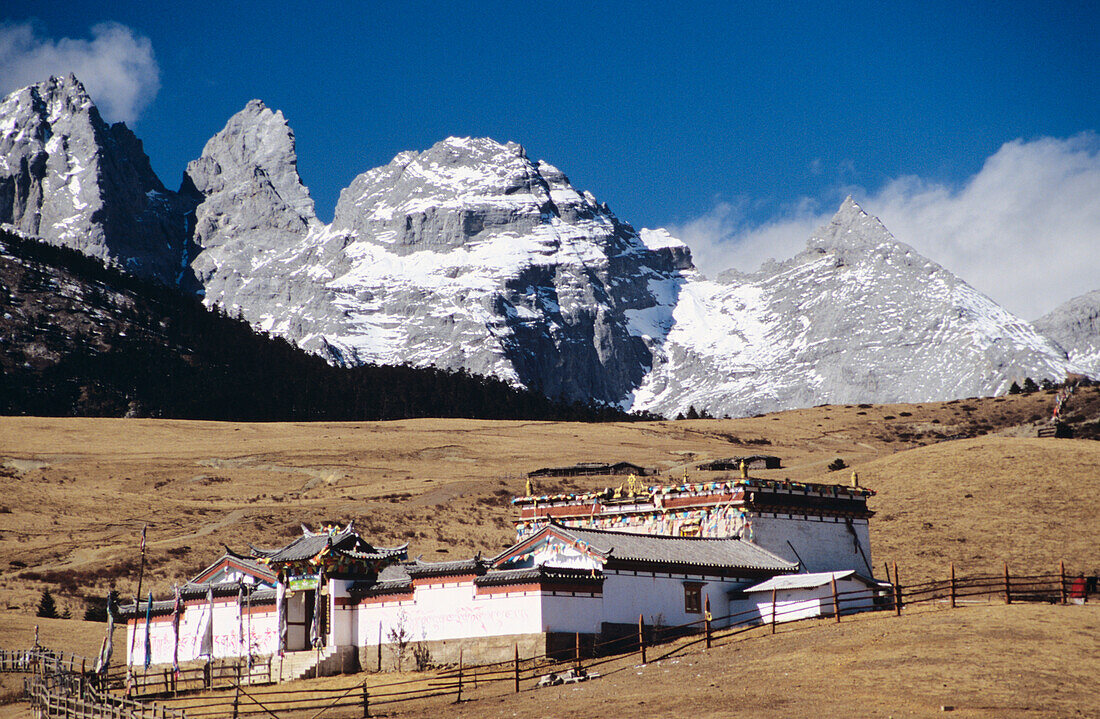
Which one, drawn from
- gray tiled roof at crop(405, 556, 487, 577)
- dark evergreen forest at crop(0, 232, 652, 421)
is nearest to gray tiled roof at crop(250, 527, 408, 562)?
gray tiled roof at crop(405, 556, 487, 577)

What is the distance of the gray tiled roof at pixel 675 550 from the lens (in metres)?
43.2

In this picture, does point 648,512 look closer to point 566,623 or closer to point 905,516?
point 566,623

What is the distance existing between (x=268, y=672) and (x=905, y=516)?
41.9 meters

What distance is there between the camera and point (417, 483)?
91.6m

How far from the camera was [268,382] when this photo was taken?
6334 inches

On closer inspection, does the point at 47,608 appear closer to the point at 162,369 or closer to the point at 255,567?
the point at 255,567

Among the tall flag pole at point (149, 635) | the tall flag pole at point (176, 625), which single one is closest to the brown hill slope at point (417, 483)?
the tall flag pole at point (149, 635)

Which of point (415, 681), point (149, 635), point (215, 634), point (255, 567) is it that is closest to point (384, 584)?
point (255, 567)

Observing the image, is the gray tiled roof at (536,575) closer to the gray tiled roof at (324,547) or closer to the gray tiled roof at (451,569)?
the gray tiled roof at (451,569)

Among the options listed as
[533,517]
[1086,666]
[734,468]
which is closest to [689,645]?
[1086,666]

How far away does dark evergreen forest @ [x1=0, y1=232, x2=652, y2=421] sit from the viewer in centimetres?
14525

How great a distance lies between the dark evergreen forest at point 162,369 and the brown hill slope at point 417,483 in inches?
997

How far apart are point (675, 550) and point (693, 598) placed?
7.36 feet

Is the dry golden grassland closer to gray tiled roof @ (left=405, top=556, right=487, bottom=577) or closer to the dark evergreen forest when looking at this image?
gray tiled roof @ (left=405, top=556, right=487, bottom=577)
